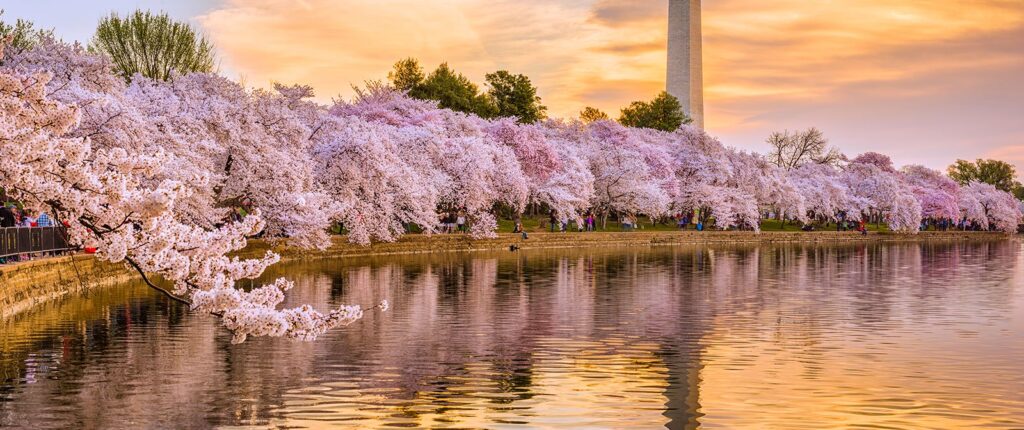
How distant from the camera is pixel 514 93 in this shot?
4279 inches

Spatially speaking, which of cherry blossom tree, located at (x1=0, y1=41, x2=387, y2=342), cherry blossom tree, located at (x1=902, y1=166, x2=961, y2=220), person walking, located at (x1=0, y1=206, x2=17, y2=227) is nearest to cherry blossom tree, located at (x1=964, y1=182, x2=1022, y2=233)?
cherry blossom tree, located at (x1=902, y1=166, x2=961, y2=220)

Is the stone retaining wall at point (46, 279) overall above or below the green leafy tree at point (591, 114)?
below

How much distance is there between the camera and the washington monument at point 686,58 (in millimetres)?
105125

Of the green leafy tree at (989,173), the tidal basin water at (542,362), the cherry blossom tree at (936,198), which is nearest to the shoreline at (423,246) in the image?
the tidal basin water at (542,362)

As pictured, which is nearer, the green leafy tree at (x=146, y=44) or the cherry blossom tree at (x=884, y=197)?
the green leafy tree at (x=146, y=44)

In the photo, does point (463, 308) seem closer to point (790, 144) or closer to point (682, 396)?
Answer: point (682, 396)

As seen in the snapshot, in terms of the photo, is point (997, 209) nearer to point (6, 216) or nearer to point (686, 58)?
point (686, 58)

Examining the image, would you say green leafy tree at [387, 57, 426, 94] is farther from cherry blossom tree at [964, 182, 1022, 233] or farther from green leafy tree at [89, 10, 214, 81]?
cherry blossom tree at [964, 182, 1022, 233]

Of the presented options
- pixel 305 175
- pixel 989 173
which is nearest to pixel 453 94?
pixel 305 175

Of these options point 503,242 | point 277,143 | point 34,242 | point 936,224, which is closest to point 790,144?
point 936,224

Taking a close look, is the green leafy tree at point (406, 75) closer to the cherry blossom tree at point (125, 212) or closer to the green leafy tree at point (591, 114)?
the green leafy tree at point (591, 114)

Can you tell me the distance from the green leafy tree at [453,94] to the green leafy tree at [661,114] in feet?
61.5

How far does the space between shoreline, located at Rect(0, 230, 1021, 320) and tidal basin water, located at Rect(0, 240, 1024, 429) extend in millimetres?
796

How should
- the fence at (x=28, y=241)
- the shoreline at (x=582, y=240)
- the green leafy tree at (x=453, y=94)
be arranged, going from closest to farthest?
the fence at (x=28, y=241), the shoreline at (x=582, y=240), the green leafy tree at (x=453, y=94)
